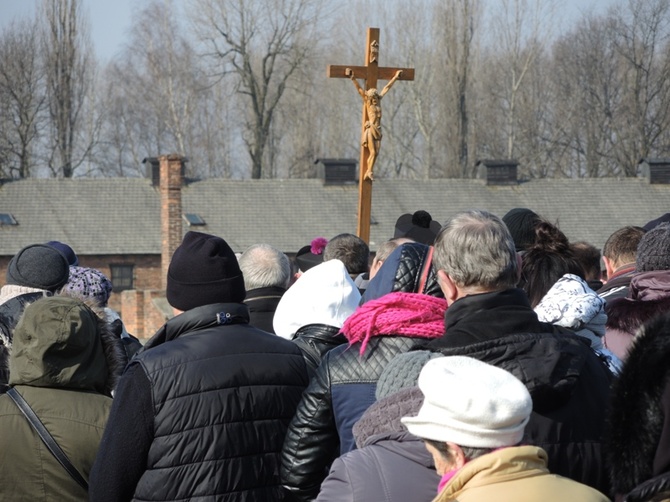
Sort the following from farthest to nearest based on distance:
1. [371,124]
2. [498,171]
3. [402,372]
Answer: 1. [498,171]
2. [371,124]
3. [402,372]

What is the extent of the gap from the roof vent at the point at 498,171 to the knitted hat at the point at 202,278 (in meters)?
36.8

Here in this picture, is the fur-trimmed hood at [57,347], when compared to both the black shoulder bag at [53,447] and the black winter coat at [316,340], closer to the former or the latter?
the black shoulder bag at [53,447]

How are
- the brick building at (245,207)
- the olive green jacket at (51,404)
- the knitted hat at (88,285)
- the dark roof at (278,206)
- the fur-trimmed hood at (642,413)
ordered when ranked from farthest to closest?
the dark roof at (278,206)
the brick building at (245,207)
the knitted hat at (88,285)
the olive green jacket at (51,404)
the fur-trimmed hood at (642,413)

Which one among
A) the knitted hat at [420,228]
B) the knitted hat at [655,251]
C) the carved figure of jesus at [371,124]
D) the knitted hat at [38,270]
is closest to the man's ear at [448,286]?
the knitted hat at [655,251]

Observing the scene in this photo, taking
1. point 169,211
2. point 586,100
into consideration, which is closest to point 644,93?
point 586,100

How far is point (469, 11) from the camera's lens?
50.6m

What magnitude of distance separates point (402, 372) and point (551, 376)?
1.39ft

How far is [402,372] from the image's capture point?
3.02m

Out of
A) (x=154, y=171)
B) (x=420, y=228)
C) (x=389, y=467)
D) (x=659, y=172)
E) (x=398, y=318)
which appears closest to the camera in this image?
(x=389, y=467)

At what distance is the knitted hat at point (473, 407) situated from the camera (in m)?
2.45

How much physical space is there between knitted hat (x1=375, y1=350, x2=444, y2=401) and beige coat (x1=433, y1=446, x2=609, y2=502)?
54 centimetres

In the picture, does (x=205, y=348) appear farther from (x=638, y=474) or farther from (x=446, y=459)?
(x=638, y=474)

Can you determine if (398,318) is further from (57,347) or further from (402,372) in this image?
(57,347)

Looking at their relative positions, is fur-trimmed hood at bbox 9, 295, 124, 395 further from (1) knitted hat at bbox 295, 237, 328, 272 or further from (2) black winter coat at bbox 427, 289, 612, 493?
(1) knitted hat at bbox 295, 237, 328, 272
